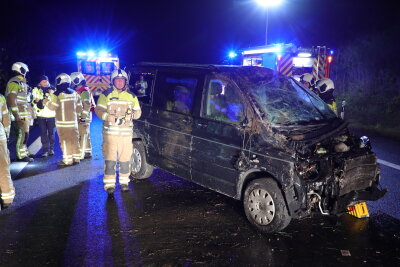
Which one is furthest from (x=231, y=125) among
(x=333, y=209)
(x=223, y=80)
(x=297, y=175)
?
(x=333, y=209)

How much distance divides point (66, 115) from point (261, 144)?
4627mm

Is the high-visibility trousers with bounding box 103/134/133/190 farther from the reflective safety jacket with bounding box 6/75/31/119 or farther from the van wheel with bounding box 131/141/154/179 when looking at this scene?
the reflective safety jacket with bounding box 6/75/31/119

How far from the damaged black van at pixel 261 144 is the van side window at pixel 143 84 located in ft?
1.10

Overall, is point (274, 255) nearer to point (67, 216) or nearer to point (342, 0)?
point (67, 216)

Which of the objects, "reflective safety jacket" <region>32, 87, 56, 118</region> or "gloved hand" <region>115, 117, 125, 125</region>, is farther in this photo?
"reflective safety jacket" <region>32, 87, 56, 118</region>

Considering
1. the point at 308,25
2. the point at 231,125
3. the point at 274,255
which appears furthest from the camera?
the point at 308,25

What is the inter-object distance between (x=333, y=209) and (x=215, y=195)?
213 centimetres

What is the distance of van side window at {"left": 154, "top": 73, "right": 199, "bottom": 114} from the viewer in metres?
5.56

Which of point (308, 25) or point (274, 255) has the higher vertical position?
point (308, 25)

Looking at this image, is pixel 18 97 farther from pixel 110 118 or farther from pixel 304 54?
pixel 304 54

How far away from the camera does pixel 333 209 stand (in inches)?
171

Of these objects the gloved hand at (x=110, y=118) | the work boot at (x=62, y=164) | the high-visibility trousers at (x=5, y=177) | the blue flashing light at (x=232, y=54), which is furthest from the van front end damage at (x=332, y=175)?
the blue flashing light at (x=232, y=54)

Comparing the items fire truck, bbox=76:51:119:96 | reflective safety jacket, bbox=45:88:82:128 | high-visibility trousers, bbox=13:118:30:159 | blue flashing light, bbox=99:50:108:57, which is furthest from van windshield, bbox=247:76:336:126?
blue flashing light, bbox=99:50:108:57

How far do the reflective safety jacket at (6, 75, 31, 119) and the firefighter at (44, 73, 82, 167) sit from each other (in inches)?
27.1
